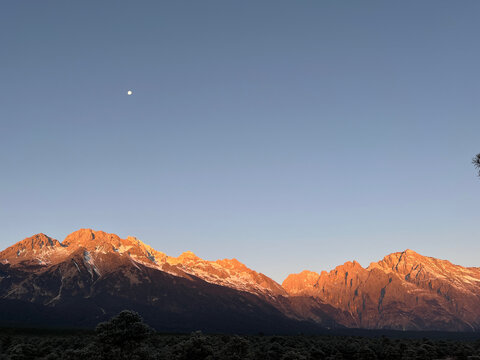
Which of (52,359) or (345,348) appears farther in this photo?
(345,348)

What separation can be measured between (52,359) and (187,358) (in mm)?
28363

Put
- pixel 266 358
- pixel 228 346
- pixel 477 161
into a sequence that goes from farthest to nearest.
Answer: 1. pixel 266 358
2. pixel 228 346
3. pixel 477 161

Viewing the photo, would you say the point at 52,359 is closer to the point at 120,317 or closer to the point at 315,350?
the point at 120,317

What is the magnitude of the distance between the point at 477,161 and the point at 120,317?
138ft

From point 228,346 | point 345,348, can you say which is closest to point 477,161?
point 228,346

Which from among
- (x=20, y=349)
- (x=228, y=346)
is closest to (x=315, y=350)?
(x=228, y=346)

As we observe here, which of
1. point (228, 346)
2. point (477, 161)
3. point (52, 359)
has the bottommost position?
point (52, 359)

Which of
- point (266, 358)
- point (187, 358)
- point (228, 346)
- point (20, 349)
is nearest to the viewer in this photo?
point (187, 358)

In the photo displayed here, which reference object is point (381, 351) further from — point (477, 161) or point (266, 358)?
point (477, 161)

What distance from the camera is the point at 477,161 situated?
41.2m

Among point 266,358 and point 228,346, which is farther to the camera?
point 266,358

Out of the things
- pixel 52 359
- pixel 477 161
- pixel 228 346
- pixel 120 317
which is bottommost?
pixel 52 359

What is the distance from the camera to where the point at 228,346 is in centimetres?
5666

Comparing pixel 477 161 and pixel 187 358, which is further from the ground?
pixel 477 161
